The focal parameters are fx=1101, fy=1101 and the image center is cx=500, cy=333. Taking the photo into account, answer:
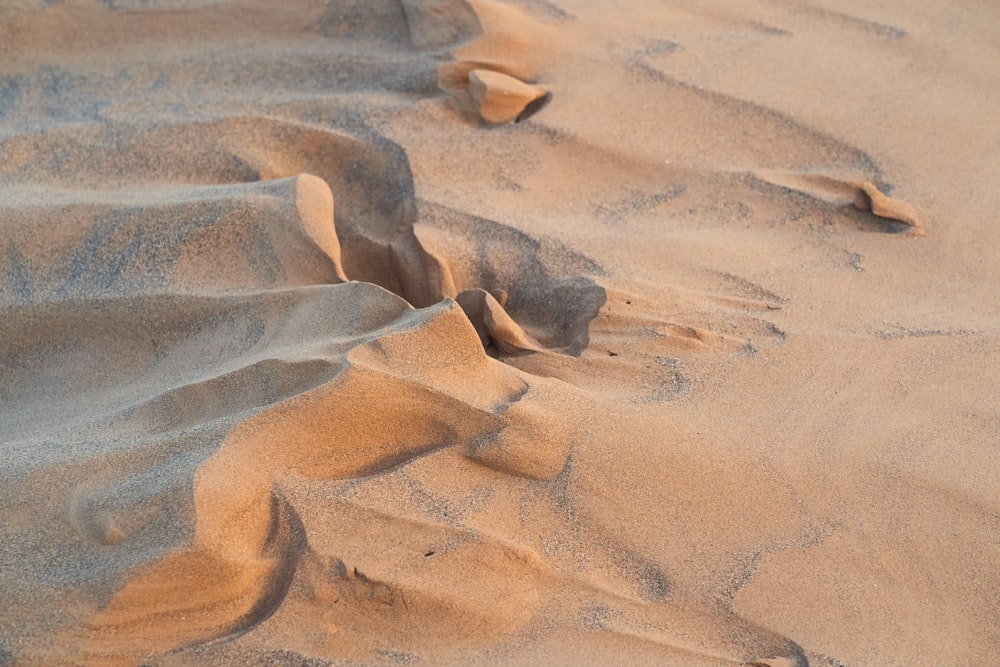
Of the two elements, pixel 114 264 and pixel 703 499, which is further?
pixel 114 264

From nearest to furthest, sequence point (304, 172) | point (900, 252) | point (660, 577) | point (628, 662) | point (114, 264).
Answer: point (628, 662) → point (660, 577) → point (114, 264) → point (900, 252) → point (304, 172)

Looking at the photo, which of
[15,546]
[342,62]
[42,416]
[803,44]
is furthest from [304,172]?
[803,44]

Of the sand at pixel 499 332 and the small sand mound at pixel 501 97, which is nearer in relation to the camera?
the sand at pixel 499 332

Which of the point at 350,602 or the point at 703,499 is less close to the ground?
the point at 703,499

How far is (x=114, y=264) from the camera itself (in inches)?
82.5

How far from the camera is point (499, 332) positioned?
2.01m

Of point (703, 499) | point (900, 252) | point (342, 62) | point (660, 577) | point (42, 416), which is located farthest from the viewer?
point (342, 62)

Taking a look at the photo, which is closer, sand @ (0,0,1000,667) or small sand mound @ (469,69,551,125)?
sand @ (0,0,1000,667)

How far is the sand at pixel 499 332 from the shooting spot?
148 centimetres

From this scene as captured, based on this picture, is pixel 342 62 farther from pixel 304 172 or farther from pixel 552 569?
pixel 552 569

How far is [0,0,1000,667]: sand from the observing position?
1.48 meters

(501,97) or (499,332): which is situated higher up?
(501,97)

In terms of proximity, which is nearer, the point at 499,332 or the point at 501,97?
the point at 499,332

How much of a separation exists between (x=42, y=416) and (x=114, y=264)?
1.21 ft
